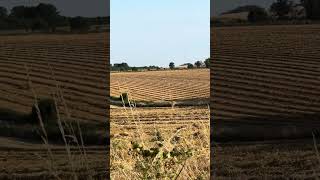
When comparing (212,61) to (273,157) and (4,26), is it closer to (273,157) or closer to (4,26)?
(273,157)

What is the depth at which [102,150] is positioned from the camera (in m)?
2.89

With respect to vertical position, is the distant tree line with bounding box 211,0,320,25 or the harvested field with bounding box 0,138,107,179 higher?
the distant tree line with bounding box 211,0,320,25

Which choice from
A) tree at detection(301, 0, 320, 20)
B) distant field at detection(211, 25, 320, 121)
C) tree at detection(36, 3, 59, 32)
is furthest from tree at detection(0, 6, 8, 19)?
tree at detection(301, 0, 320, 20)

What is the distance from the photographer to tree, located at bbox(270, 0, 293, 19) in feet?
9.02

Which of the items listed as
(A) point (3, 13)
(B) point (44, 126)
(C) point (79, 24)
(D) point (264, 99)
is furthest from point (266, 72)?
(A) point (3, 13)

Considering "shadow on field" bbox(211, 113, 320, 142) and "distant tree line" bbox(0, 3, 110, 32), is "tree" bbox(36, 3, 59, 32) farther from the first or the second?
"shadow on field" bbox(211, 113, 320, 142)

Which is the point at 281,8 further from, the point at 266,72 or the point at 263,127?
the point at 263,127

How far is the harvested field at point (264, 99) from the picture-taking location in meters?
2.71

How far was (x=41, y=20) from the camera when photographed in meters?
3.22

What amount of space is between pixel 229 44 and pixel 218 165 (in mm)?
794

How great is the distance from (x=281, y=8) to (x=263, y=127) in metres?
0.73

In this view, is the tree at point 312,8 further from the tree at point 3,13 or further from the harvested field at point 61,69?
the tree at point 3,13

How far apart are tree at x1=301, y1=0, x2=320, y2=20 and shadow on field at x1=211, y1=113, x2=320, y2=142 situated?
579mm

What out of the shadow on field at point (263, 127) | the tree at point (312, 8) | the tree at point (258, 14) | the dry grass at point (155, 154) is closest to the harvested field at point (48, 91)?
the dry grass at point (155, 154)
